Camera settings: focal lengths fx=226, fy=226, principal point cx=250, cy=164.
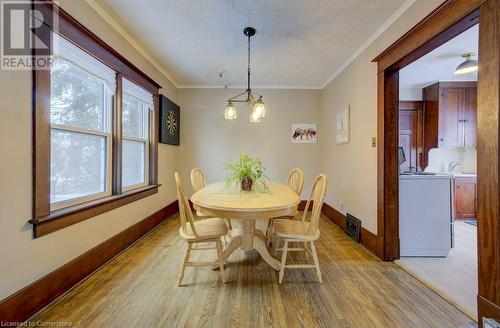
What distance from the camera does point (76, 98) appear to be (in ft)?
6.83

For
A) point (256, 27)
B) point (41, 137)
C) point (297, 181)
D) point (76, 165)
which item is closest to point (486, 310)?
point (297, 181)

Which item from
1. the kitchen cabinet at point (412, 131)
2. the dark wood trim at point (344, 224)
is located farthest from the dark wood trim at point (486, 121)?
the kitchen cabinet at point (412, 131)

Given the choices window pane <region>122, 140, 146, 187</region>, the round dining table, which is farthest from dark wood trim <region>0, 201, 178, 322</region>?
the round dining table

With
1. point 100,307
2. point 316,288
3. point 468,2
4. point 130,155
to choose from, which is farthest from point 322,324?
point 130,155

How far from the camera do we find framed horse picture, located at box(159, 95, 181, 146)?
373 centimetres

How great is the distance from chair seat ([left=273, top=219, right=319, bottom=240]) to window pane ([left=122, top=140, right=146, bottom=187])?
199 cm

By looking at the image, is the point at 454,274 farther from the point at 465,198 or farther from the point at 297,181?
the point at 465,198

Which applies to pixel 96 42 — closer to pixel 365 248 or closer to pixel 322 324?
pixel 322 324

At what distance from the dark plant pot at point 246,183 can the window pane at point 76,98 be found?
1.61m

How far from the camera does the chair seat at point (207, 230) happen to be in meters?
1.94

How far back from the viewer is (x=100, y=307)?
65.0 inches

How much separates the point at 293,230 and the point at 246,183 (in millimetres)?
645

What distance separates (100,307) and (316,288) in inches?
65.8

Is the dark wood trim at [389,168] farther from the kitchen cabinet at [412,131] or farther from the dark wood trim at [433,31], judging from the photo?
the kitchen cabinet at [412,131]
